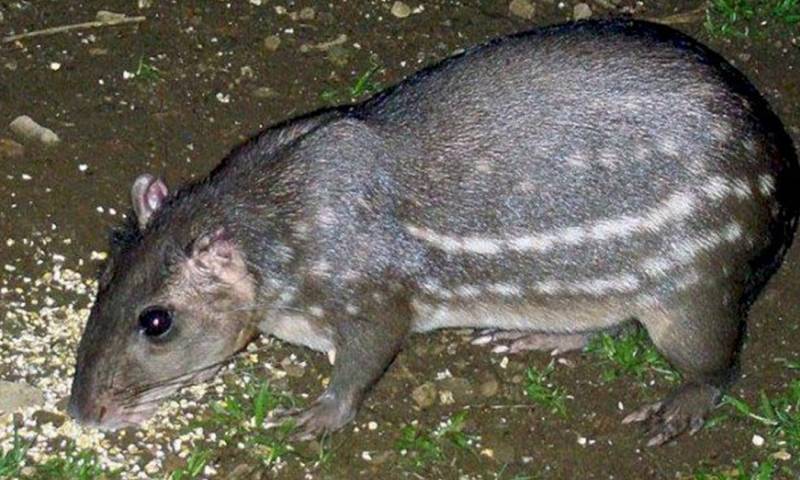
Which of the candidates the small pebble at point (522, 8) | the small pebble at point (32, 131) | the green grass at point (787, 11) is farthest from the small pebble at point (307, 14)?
the green grass at point (787, 11)

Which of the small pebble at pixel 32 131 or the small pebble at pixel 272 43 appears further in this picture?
the small pebble at pixel 272 43

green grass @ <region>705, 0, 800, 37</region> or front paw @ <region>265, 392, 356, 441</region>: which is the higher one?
green grass @ <region>705, 0, 800, 37</region>

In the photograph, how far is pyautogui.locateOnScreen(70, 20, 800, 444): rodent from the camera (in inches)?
213

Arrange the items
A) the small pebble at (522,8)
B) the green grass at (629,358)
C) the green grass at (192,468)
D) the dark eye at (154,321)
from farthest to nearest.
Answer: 1. the small pebble at (522,8)
2. the green grass at (629,358)
3. the green grass at (192,468)
4. the dark eye at (154,321)

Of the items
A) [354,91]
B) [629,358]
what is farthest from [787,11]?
[629,358]

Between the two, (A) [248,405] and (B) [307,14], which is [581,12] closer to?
(B) [307,14]

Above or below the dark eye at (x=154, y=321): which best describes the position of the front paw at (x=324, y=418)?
below

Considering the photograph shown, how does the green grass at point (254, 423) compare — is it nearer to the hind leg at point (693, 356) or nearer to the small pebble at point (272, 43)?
the hind leg at point (693, 356)

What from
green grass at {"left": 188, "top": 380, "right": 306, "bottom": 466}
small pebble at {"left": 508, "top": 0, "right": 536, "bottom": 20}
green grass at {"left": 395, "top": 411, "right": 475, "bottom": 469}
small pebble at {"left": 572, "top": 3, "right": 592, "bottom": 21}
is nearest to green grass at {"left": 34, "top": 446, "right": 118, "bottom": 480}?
green grass at {"left": 188, "top": 380, "right": 306, "bottom": 466}

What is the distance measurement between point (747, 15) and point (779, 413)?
2.32 metres

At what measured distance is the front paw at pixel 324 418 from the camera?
18.6 feet

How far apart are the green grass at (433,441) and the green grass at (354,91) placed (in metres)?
1.73

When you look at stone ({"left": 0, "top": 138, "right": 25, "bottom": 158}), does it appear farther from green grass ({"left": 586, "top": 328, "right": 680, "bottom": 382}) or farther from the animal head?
green grass ({"left": 586, "top": 328, "right": 680, "bottom": 382})

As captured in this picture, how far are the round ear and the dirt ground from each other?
2.01ft
